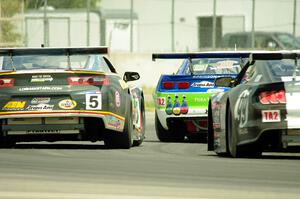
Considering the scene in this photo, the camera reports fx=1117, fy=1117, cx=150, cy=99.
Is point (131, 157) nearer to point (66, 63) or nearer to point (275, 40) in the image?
point (66, 63)

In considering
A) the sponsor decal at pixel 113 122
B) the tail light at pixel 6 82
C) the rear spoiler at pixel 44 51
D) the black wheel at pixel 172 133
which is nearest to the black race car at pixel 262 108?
the sponsor decal at pixel 113 122

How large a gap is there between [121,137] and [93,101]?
2.25 ft

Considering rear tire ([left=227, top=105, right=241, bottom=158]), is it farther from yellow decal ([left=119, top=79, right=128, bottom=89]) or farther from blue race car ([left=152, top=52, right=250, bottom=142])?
blue race car ([left=152, top=52, right=250, bottom=142])

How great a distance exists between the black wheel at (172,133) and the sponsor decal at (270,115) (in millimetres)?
5204

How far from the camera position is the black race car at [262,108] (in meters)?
11.0

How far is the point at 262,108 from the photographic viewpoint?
11.1 m

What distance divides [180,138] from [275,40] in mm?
24888

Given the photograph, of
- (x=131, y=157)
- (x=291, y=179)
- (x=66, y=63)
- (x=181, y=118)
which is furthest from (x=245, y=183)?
(x=181, y=118)

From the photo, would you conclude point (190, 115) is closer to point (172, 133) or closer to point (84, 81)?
point (172, 133)

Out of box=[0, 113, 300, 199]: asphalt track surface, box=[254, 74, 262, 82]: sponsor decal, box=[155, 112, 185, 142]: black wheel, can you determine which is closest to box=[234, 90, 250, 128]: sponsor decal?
box=[254, 74, 262, 82]: sponsor decal

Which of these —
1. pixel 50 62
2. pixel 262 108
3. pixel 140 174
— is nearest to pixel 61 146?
pixel 50 62

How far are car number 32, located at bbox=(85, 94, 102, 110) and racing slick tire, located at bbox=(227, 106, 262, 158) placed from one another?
1898 mm

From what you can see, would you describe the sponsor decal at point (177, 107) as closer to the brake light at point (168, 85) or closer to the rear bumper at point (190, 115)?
the rear bumper at point (190, 115)

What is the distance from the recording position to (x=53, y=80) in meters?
13.2
